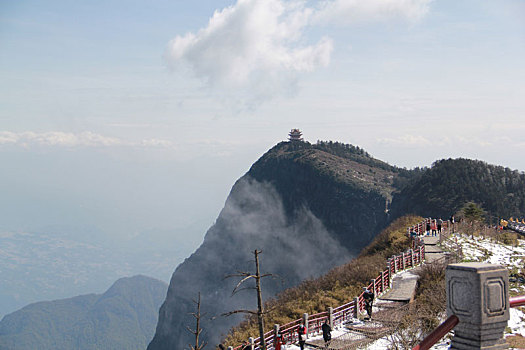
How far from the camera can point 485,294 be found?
4.07m

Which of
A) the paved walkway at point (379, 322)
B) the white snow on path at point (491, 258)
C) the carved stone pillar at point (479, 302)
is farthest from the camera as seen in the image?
the paved walkway at point (379, 322)

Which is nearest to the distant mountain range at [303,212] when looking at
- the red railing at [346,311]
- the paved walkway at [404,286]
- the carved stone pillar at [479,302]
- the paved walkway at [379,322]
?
the red railing at [346,311]

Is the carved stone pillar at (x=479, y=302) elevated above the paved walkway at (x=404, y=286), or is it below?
above

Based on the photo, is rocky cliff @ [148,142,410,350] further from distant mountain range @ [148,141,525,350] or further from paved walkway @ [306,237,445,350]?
paved walkway @ [306,237,445,350]

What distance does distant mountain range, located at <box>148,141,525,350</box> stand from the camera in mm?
89938

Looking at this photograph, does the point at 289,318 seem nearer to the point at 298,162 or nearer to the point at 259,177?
the point at 298,162

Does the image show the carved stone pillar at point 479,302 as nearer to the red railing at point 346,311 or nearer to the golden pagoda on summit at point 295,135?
the red railing at point 346,311

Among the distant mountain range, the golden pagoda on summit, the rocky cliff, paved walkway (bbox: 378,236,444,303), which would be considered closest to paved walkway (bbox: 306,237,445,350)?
paved walkway (bbox: 378,236,444,303)

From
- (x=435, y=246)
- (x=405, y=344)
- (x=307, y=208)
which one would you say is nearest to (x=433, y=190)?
(x=307, y=208)

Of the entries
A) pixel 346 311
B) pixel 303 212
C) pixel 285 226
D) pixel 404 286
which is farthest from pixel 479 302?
pixel 285 226

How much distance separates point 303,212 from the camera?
13562 cm

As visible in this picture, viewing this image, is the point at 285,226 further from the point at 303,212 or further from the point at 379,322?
the point at 379,322

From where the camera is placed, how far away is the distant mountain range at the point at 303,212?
8994 centimetres

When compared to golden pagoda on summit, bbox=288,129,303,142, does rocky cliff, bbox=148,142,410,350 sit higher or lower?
lower
